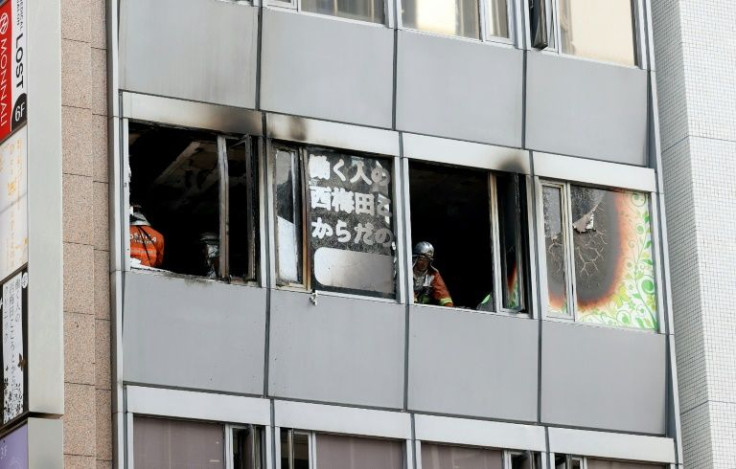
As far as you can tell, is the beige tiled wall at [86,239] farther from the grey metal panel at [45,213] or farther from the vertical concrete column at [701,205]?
the vertical concrete column at [701,205]

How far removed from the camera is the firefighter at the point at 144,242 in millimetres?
26703

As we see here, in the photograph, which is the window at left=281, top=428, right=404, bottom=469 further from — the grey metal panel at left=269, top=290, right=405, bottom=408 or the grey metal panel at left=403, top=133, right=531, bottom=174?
the grey metal panel at left=403, top=133, right=531, bottom=174

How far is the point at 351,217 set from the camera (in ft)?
92.0

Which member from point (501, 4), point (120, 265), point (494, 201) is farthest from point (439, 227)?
point (120, 265)

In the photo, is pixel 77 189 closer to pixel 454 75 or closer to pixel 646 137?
pixel 454 75

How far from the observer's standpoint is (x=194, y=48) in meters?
27.3

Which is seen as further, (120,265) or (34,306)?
(120,265)

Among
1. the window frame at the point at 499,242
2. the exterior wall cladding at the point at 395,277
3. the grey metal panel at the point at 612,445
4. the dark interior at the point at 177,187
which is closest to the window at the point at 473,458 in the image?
the exterior wall cladding at the point at 395,277

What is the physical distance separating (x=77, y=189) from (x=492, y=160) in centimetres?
608

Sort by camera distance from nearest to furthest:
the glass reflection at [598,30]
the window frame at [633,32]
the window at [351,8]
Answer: the window at [351,8], the window frame at [633,32], the glass reflection at [598,30]

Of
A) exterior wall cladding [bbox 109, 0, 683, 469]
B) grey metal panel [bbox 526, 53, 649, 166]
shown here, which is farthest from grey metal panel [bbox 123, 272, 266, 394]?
grey metal panel [bbox 526, 53, 649, 166]

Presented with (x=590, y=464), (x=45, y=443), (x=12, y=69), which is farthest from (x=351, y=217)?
(x=45, y=443)

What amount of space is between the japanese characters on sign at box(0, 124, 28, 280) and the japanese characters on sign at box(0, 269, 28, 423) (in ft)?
0.74

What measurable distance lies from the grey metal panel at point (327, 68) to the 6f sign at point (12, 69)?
11.1 feet
